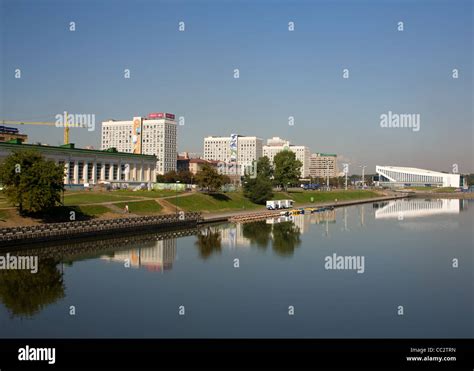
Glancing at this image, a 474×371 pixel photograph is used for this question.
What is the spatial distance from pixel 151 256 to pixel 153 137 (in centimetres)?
11563

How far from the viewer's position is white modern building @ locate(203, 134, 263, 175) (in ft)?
579

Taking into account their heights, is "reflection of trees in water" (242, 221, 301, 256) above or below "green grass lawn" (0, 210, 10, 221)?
below

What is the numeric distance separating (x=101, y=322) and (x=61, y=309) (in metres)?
2.82

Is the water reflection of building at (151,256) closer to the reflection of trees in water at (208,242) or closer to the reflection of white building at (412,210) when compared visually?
the reflection of trees in water at (208,242)

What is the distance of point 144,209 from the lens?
174 feet

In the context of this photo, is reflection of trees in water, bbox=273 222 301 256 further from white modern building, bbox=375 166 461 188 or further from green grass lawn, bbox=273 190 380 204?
white modern building, bbox=375 166 461 188

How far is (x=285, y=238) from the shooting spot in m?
43.3

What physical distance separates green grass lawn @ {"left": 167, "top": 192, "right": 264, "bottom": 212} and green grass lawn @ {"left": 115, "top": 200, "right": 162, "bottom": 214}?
12.9ft

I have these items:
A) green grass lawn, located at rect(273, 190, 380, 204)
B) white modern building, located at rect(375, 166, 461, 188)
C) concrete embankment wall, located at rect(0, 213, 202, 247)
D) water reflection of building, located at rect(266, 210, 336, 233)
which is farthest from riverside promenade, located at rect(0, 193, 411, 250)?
white modern building, located at rect(375, 166, 461, 188)

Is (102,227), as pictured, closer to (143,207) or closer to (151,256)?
(151,256)

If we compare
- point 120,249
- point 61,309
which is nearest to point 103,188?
point 120,249

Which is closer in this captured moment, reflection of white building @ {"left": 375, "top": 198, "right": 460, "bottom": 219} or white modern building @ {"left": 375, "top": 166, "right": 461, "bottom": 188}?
reflection of white building @ {"left": 375, "top": 198, "right": 460, "bottom": 219}

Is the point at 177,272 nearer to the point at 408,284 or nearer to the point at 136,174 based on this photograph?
the point at 408,284

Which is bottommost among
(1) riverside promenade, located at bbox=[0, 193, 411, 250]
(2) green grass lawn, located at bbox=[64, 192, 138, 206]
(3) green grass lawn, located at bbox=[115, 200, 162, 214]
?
(1) riverside promenade, located at bbox=[0, 193, 411, 250]
